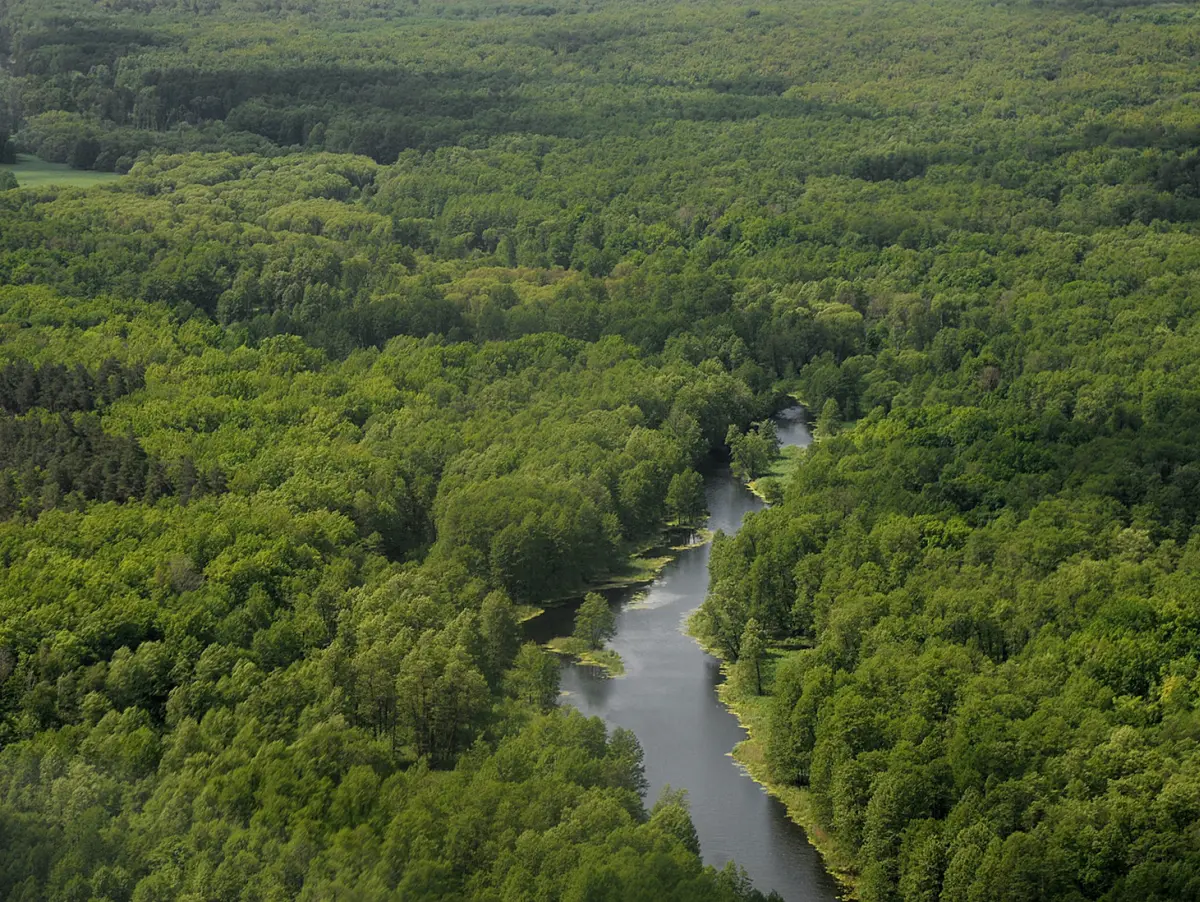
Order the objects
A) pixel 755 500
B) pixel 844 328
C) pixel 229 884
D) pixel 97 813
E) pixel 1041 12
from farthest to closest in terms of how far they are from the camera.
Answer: pixel 1041 12
pixel 844 328
pixel 755 500
pixel 97 813
pixel 229 884

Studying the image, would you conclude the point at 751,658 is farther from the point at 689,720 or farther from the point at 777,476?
the point at 777,476

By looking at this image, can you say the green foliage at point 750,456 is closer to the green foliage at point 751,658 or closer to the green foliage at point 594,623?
the green foliage at point 594,623

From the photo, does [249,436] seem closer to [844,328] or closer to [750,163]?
[844,328]

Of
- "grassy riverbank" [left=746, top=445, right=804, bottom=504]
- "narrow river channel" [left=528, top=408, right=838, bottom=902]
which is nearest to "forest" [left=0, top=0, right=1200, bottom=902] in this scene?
"grassy riverbank" [left=746, top=445, right=804, bottom=504]

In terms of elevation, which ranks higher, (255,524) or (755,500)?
(255,524)

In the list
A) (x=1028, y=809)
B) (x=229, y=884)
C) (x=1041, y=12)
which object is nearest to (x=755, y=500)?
(x=1028, y=809)

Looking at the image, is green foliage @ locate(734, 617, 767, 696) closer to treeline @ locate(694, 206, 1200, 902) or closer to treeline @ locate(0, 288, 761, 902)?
treeline @ locate(694, 206, 1200, 902)
